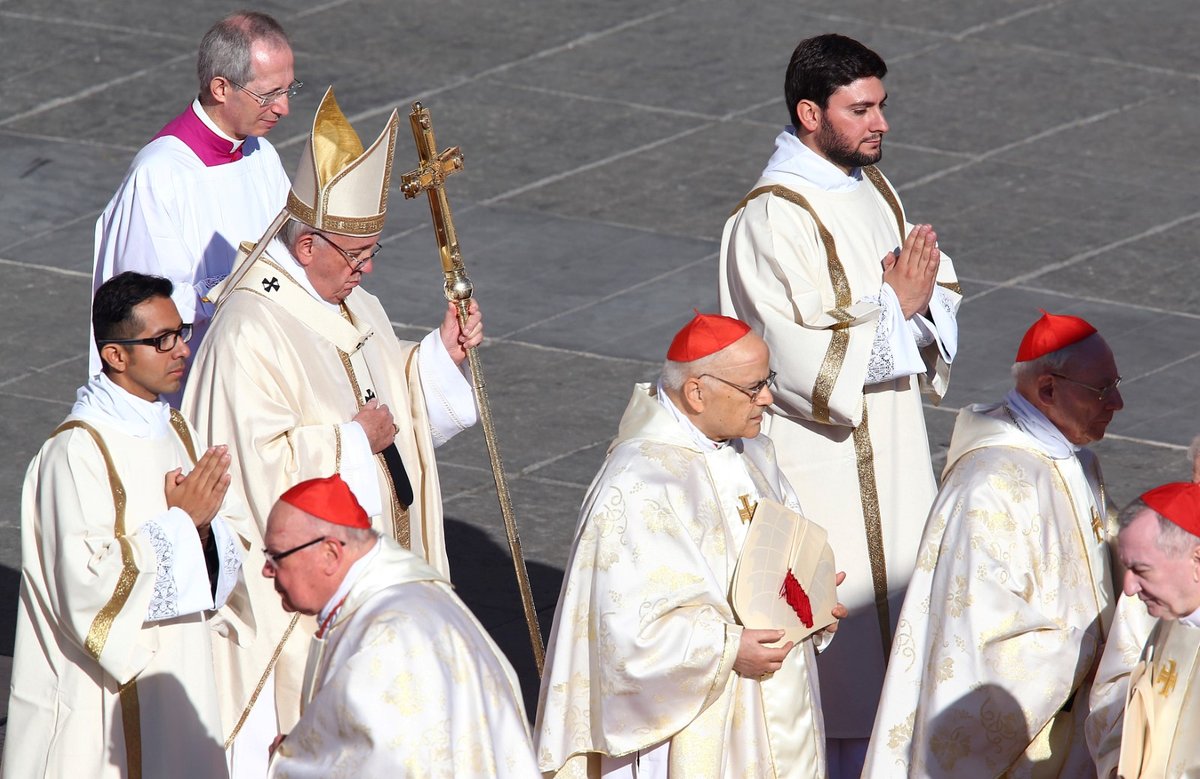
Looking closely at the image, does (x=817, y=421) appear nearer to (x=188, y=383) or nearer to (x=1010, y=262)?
(x=188, y=383)

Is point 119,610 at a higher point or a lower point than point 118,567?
lower

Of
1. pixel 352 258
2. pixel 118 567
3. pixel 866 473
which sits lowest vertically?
pixel 866 473

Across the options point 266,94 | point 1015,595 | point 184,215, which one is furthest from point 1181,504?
point 184,215

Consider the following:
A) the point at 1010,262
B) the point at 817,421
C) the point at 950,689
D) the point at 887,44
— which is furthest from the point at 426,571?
the point at 887,44

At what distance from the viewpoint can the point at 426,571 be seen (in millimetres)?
5336

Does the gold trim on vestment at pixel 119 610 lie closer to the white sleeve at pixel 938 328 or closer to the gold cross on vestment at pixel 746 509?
the gold cross on vestment at pixel 746 509

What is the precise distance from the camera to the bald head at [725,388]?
6148 millimetres

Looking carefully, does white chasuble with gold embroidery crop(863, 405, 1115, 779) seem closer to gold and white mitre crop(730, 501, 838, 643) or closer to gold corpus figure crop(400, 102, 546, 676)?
gold and white mitre crop(730, 501, 838, 643)

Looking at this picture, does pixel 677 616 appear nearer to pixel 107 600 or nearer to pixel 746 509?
pixel 746 509

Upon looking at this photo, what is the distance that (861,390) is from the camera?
718 centimetres

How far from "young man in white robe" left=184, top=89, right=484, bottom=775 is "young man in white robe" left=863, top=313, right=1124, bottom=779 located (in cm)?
160

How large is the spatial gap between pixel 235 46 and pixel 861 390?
222 cm

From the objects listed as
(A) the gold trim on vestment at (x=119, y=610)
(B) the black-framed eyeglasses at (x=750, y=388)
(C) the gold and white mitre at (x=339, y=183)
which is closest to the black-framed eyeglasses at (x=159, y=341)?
(A) the gold trim on vestment at (x=119, y=610)

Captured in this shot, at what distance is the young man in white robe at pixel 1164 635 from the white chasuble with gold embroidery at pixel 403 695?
135 cm
